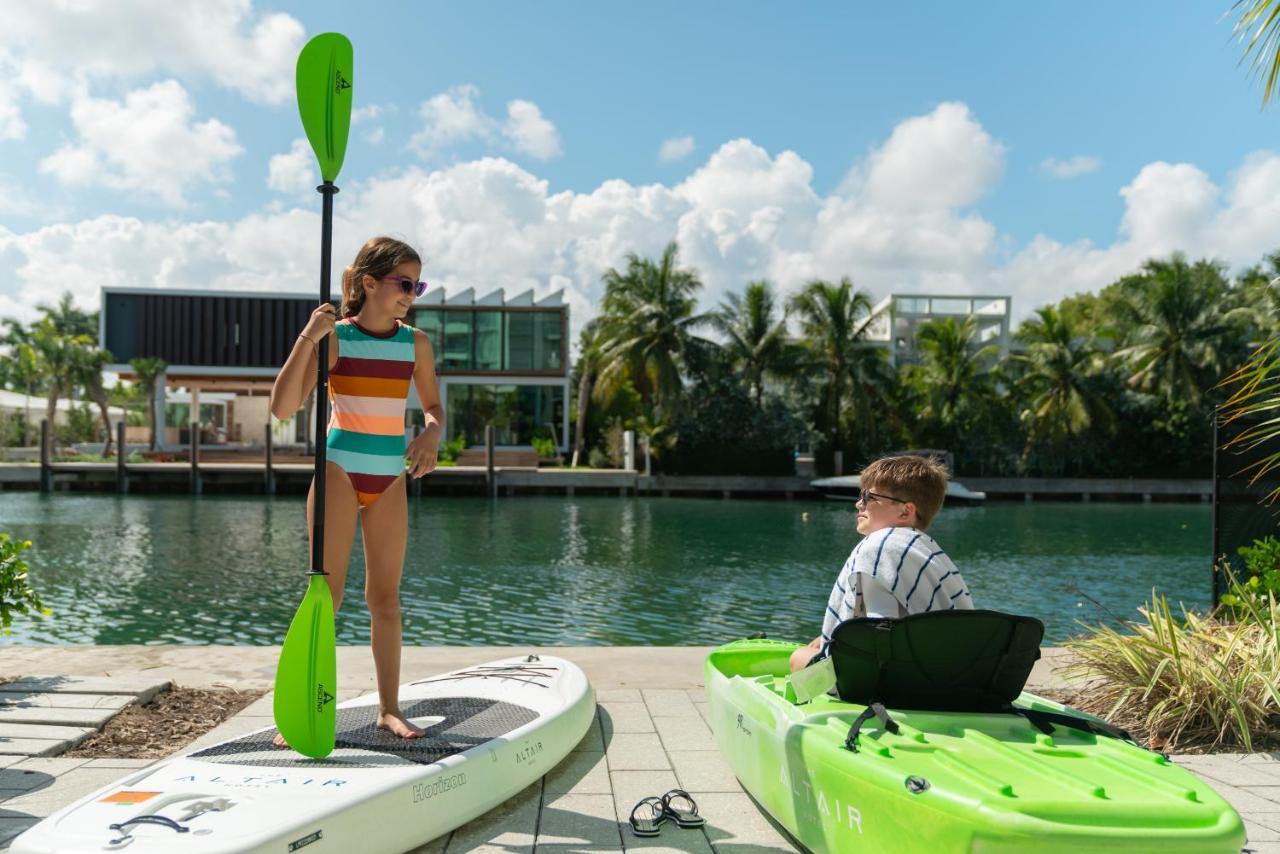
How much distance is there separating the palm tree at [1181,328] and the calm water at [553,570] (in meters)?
14.0

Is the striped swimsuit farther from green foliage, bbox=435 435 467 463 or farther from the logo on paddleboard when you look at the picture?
green foliage, bbox=435 435 467 463

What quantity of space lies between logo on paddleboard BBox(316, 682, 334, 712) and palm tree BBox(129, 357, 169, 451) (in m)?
43.5

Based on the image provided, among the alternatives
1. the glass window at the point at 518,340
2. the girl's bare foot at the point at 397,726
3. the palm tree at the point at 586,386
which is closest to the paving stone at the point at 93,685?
the girl's bare foot at the point at 397,726

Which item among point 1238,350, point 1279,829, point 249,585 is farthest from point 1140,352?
point 1279,829

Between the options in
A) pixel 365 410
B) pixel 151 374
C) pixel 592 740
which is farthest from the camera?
pixel 151 374

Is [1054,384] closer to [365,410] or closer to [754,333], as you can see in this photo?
[754,333]

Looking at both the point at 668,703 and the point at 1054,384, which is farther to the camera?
the point at 1054,384

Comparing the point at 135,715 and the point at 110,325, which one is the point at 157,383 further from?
the point at 135,715

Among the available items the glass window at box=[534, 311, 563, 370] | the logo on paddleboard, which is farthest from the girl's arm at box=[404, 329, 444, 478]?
the glass window at box=[534, 311, 563, 370]

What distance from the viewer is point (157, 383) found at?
43.0 m

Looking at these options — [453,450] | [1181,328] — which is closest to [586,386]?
[453,450]

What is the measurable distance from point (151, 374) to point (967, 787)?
4612 cm

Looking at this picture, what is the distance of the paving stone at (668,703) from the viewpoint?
4.95m

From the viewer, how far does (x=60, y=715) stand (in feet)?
14.6
